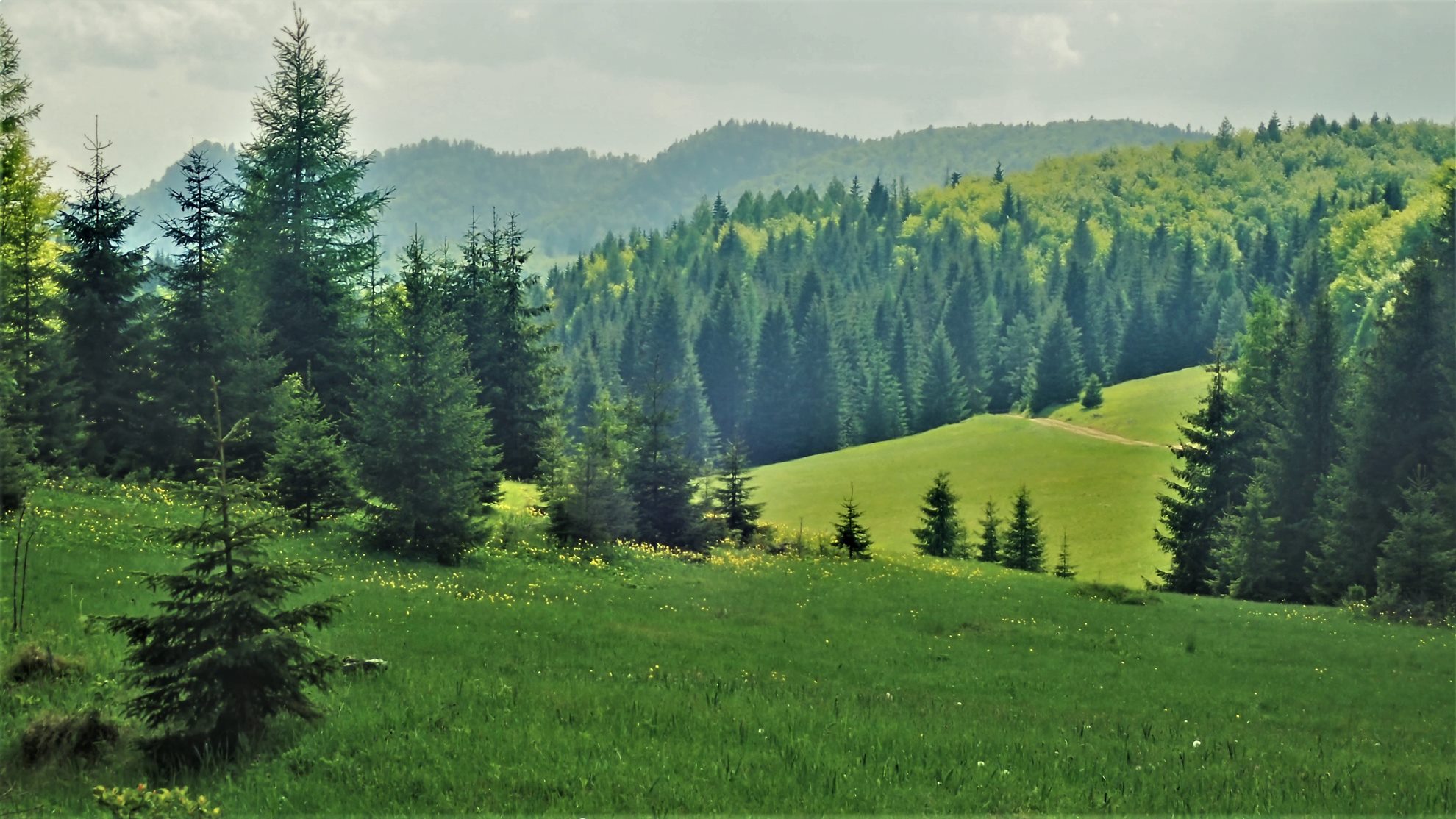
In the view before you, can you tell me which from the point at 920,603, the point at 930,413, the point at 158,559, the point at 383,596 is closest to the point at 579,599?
the point at 383,596

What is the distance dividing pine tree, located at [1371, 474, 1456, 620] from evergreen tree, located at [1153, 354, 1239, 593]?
1594cm

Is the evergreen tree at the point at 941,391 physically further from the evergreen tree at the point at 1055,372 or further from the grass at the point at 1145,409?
the grass at the point at 1145,409

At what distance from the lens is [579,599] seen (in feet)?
80.1

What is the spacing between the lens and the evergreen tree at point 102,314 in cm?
3319

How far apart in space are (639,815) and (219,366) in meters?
28.6

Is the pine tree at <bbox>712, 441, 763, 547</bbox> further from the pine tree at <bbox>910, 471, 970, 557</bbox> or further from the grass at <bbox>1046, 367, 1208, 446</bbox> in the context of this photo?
the grass at <bbox>1046, 367, 1208, 446</bbox>

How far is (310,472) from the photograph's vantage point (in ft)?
96.2

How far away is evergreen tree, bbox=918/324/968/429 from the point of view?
127125 mm

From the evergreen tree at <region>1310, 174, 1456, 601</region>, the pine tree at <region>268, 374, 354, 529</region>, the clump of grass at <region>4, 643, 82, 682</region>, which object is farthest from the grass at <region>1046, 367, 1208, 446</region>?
the clump of grass at <region>4, 643, 82, 682</region>

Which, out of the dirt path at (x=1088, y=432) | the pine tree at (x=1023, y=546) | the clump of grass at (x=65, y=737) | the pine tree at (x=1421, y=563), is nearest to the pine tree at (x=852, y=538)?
the pine tree at (x=1023, y=546)

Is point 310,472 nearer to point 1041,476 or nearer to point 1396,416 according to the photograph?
point 1396,416

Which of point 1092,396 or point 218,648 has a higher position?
point 218,648

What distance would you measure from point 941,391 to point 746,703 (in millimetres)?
117359

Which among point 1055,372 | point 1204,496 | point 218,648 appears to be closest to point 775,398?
point 1055,372
